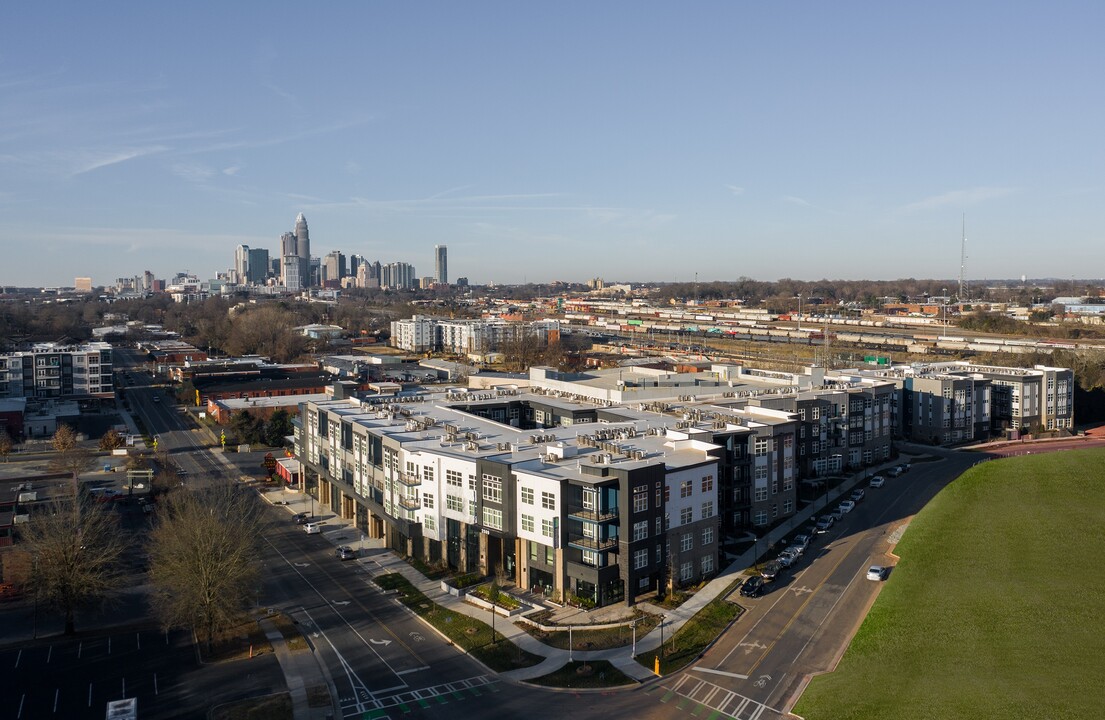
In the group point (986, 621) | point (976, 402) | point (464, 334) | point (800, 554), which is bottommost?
point (800, 554)

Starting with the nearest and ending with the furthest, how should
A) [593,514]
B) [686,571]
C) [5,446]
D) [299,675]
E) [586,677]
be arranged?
[586,677]
[299,675]
[593,514]
[686,571]
[5,446]

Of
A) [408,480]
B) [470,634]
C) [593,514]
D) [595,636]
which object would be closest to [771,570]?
[593,514]

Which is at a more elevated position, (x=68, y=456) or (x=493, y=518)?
(x=493, y=518)

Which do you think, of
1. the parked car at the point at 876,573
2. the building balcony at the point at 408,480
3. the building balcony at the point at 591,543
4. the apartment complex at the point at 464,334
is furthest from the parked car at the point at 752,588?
the apartment complex at the point at 464,334

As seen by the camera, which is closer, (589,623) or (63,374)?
(589,623)

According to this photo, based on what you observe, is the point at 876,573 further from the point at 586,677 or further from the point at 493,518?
the point at 493,518

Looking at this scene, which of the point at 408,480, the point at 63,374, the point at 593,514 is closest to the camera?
the point at 593,514
